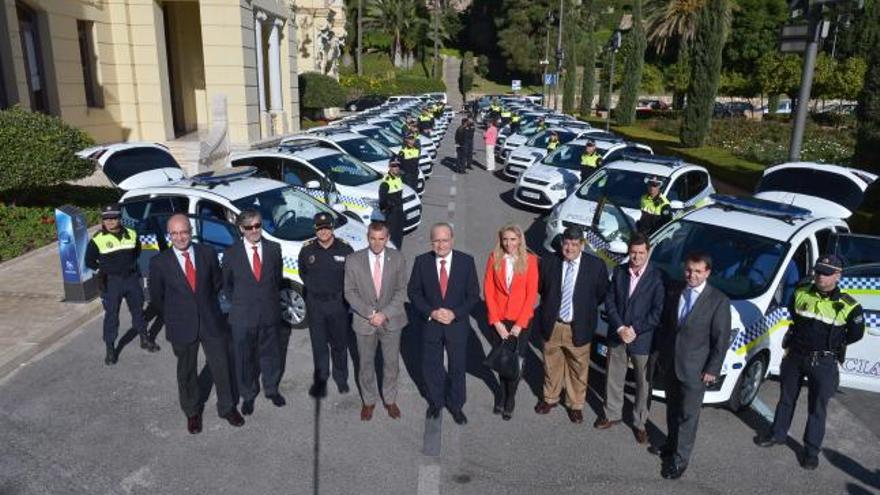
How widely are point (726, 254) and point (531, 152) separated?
12.4 metres

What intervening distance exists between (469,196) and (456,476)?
39.7 feet

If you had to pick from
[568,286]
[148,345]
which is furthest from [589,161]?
[148,345]

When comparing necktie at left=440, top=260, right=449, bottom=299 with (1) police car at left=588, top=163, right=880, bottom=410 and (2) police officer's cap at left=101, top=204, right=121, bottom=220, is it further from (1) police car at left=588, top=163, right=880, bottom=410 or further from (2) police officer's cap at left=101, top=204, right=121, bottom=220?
(2) police officer's cap at left=101, top=204, right=121, bottom=220

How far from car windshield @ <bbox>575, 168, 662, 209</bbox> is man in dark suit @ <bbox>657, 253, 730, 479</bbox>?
21.1 ft

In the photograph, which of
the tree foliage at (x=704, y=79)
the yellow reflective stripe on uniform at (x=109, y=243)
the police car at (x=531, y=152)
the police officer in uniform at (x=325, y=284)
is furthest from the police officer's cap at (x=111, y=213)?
the tree foliage at (x=704, y=79)

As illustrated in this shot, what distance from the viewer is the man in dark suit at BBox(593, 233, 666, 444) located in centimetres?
519

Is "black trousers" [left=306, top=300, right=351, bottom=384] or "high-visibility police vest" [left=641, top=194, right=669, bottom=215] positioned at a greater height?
"high-visibility police vest" [left=641, top=194, right=669, bottom=215]

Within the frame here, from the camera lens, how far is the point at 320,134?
16.0m

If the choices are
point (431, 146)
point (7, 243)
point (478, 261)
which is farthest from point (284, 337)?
point (431, 146)

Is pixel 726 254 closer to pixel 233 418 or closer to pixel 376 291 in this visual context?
pixel 376 291

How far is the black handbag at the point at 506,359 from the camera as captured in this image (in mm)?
5387

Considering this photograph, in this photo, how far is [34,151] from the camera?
11047mm

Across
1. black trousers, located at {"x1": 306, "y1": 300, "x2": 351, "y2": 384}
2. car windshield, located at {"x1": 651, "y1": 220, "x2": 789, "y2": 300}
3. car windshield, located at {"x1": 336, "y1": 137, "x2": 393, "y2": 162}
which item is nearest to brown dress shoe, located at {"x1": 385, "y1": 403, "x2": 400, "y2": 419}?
black trousers, located at {"x1": 306, "y1": 300, "x2": 351, "y2": 384}

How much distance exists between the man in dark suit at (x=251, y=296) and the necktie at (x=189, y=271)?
28 cm
